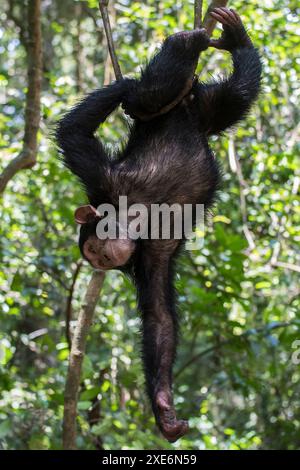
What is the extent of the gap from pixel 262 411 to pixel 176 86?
4.75 meters

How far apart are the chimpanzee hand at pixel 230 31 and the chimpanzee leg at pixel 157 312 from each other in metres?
1.34

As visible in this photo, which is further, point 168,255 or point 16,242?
point 16,242

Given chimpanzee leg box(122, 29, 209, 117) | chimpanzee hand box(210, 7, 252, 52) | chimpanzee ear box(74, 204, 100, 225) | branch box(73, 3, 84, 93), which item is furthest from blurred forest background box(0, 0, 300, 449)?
chimpanzee leg box(122, 29, 209, 117)

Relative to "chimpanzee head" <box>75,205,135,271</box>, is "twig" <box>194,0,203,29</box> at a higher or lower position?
higher

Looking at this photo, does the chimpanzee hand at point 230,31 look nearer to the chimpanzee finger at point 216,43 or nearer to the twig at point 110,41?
the chimpanzee finger at point 216,43

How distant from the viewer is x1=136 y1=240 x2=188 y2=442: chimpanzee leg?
416 centimetres

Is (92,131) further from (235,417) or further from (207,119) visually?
(235,417)

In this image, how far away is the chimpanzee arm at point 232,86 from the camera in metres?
4.32

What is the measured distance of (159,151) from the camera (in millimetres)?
4188

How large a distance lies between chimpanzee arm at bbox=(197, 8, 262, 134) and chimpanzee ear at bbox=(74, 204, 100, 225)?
970mm

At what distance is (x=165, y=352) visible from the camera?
4.27 m

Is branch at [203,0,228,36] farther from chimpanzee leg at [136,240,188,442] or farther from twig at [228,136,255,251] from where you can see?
twig at [228,136,255,251]

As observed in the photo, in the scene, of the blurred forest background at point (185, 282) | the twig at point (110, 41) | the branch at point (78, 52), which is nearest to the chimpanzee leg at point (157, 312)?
the blurred forest background at point (185, 282)
